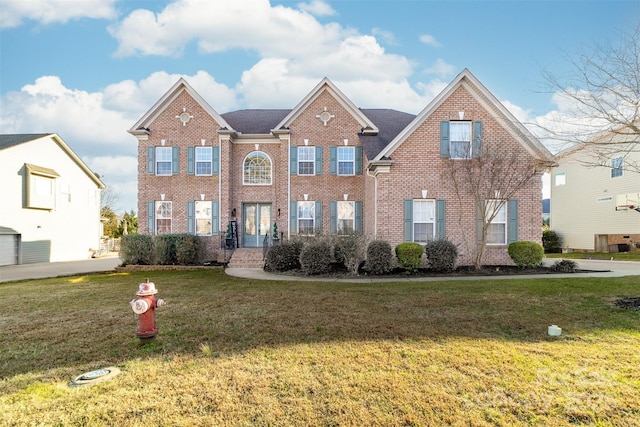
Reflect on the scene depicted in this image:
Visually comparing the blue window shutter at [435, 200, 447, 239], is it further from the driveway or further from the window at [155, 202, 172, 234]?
the driveway

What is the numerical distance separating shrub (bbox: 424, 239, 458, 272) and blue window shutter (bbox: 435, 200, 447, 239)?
3.65 feet

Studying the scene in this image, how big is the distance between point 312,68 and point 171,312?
1709 centimetres

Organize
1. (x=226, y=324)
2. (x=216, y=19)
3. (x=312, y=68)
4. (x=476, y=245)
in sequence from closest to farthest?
(x=226, y=324)
(x=216, y=19)
(x=476, y=245)
(x=312, y=68)

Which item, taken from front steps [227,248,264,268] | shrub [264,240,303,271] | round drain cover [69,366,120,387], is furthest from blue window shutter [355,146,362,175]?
round drain cover [69,366,120,387]

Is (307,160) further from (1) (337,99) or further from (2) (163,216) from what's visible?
(2) (163,216)

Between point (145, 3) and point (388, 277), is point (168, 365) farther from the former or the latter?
point (145, 3)

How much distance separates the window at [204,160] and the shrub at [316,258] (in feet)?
26.1

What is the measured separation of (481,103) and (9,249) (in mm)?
26371

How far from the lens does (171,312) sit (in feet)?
23.3

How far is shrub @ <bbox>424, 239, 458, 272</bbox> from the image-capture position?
12641mm

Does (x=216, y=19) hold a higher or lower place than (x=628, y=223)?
higher

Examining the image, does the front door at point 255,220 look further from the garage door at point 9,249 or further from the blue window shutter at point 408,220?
the garage door at point 9,249

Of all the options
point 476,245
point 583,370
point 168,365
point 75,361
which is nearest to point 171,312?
point 75,361

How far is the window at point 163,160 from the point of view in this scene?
17.9 metres
